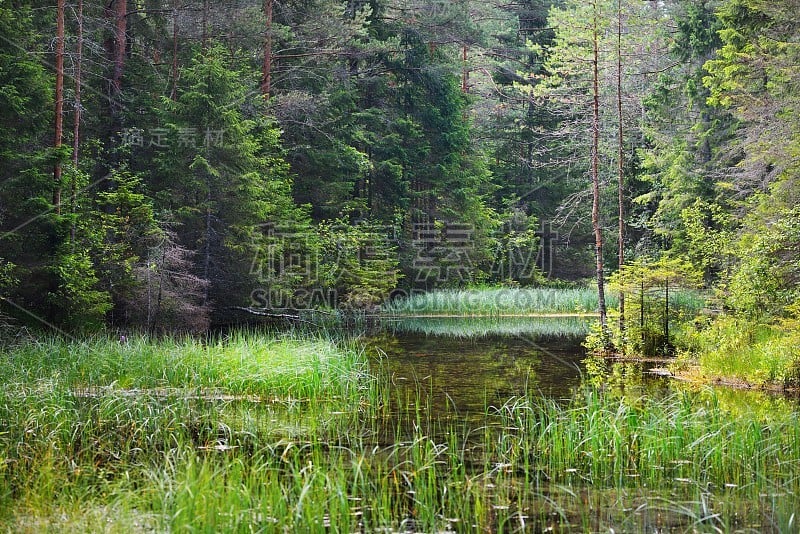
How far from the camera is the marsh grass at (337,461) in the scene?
5180mm

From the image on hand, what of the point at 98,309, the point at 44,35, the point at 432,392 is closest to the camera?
the point at 432,392

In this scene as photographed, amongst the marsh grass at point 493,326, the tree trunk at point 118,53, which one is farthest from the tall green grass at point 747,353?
the tree trunk at point 118,53

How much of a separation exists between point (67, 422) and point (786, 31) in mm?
16196

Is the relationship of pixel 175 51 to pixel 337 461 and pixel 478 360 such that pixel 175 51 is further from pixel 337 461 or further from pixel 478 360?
pixel 337 461

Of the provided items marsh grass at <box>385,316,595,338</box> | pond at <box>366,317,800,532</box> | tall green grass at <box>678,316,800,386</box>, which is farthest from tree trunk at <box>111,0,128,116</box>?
tall green grass at <box>678,316,800,386</box>

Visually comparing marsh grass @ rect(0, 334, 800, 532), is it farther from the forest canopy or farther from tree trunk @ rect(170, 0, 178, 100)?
tree trunk @ rect(170, 0, 178, 100)

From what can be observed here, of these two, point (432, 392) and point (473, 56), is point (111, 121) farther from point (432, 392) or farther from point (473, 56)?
point (473, 56)

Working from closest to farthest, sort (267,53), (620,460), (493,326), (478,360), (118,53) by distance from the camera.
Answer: (620,460) < (478,360) < (118,53) < (493,326) < (267,53)

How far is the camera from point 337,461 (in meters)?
6.93

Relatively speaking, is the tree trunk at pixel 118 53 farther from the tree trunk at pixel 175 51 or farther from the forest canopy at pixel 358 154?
the tree trunk at pixel 175 51

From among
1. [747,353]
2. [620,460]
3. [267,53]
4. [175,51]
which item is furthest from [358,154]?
[620,460]

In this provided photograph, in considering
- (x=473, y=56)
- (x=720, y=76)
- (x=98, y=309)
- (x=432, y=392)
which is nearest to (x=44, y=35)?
(x=98, y=309)

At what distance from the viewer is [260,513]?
501 cm

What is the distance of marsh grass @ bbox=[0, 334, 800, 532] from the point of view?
204 inches
